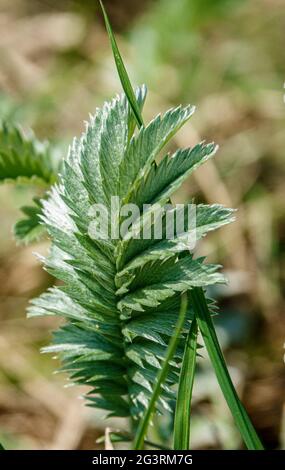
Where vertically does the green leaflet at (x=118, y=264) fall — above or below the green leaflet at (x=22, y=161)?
below

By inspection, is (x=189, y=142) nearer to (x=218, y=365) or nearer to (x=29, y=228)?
(x=29, y=228)

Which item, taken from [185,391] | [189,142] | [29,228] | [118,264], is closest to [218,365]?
[185,391]

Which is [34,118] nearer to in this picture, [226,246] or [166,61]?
[166,61]

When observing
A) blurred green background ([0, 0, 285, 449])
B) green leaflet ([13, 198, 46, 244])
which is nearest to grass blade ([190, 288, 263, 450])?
green leaflet ([13, 198, 46, 244])

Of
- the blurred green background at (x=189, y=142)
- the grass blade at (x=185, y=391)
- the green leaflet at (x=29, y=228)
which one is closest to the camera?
the grass blade at (x=185, y=391)

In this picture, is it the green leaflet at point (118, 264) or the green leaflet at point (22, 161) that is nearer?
the green leaflet at point (118, 264)

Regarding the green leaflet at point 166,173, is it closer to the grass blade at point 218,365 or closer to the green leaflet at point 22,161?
the grass blade at point 218,365

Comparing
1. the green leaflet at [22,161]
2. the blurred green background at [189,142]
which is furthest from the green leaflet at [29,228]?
the blurred green background at [189,142]
